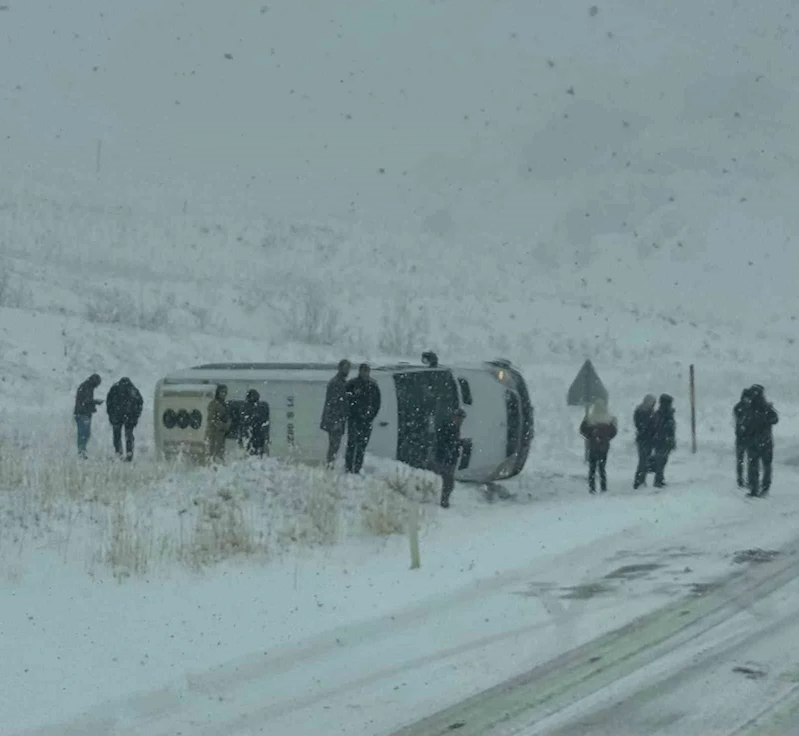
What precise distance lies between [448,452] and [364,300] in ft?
131

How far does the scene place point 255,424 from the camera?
19766 millimetres

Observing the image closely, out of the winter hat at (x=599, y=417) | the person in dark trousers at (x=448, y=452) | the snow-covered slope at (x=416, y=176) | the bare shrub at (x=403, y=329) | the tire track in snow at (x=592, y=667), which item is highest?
the snow-covered slope at (x=416, y=176)

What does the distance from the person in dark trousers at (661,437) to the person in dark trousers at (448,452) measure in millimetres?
3857

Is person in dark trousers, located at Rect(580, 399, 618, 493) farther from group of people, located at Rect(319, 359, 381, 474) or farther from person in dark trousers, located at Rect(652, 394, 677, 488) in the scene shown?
group of people, located at Rect(319, 359, 381, 474)

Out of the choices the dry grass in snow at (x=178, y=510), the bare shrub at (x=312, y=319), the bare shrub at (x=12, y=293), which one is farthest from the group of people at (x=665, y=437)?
the bare shrub at (x=312, y=319)

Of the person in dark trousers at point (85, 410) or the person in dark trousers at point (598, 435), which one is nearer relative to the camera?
the person in dark trousers at point (598, 435)

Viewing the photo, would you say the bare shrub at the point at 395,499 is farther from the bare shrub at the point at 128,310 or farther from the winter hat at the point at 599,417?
the bare shrub at the point at 128,310

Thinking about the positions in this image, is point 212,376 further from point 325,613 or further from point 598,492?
point 325,613

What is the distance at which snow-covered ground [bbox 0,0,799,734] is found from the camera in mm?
10125

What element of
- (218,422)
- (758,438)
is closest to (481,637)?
(218,422)

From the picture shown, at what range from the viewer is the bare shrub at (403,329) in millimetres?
50281

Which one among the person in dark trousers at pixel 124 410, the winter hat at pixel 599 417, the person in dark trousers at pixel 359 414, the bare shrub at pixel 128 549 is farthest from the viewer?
the person in dark trousers at pixel 124 410

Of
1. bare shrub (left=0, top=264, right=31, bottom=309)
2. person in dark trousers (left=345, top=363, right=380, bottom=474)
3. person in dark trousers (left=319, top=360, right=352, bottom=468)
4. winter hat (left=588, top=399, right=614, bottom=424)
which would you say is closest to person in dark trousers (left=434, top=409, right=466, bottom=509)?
person in dark trousers (left=345, top=363, right=380, bottom=474)

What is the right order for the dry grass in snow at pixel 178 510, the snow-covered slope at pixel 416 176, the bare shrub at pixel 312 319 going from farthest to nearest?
the snow-covered slope at pixel 416 176, the bare shrub at pixel 312 319, the dry grass in snow at pixel 178 510
